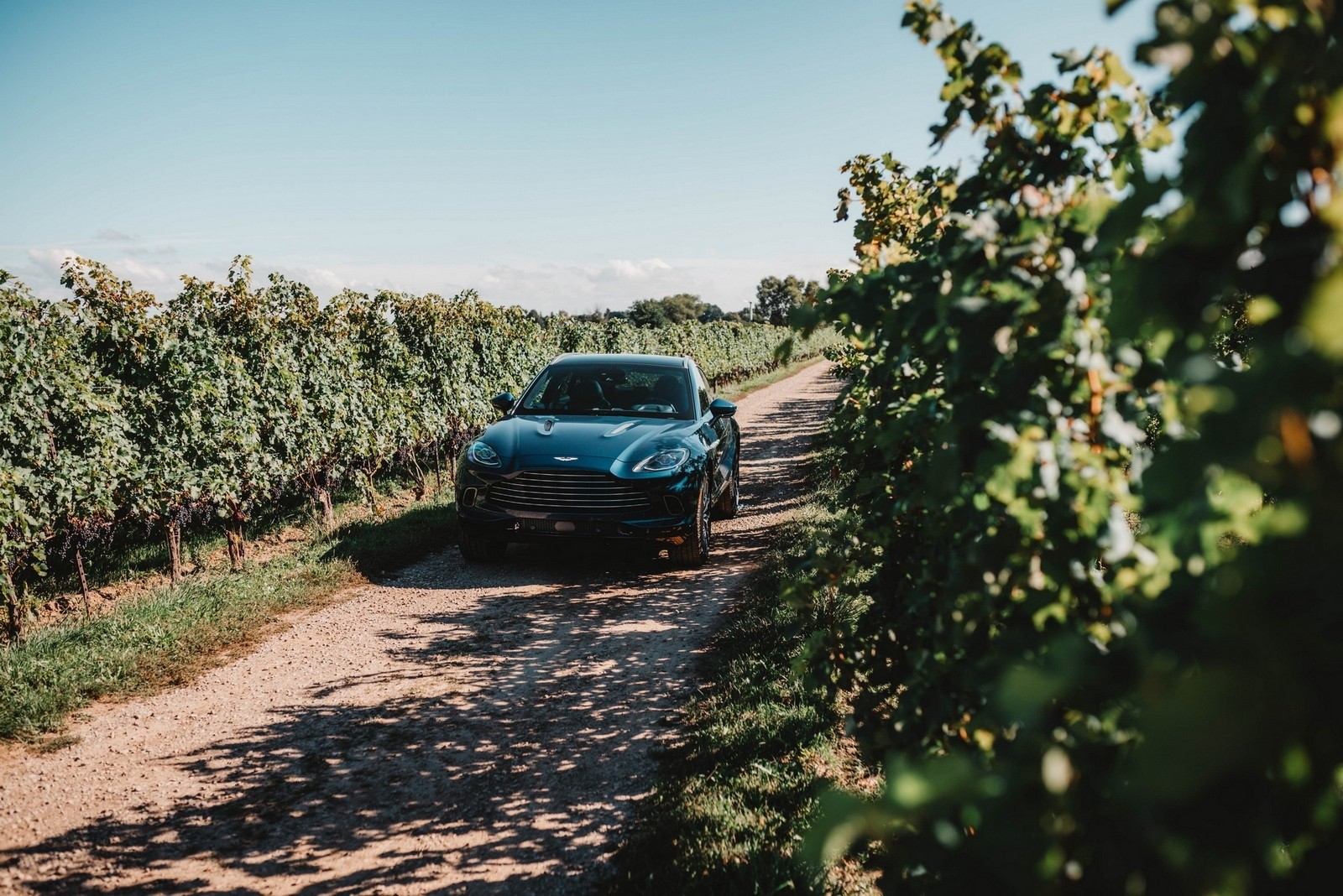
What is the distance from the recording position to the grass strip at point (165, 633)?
4.50 meters

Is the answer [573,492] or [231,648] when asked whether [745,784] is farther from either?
→ [231,648]

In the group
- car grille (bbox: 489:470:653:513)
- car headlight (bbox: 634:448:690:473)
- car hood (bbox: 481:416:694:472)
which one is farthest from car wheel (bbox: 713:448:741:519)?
car grille (bbox: 489:470:653:513)

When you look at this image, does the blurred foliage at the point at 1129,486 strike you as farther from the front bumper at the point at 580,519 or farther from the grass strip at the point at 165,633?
the grass strip at the point at 165,633

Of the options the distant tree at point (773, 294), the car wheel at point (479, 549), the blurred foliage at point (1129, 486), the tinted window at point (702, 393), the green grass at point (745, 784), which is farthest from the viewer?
the distant tree at point (773, 294)

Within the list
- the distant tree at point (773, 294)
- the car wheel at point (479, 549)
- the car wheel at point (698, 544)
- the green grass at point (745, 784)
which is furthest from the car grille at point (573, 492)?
the distant tree at point (773, 294)

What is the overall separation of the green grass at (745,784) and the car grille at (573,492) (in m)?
1.78

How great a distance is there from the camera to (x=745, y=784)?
3447mm

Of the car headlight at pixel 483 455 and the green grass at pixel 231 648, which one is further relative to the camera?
the car headlight at pixel 483 455

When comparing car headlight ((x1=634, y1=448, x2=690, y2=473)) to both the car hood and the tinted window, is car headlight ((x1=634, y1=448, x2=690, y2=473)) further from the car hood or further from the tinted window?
the tinted window

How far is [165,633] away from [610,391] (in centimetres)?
448

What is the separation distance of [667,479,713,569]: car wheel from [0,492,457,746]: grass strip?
279 cm

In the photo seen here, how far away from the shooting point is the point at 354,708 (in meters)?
4.51

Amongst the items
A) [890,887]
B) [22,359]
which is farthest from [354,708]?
[22,359]

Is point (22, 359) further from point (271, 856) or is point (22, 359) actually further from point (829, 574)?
point (829, 574)
